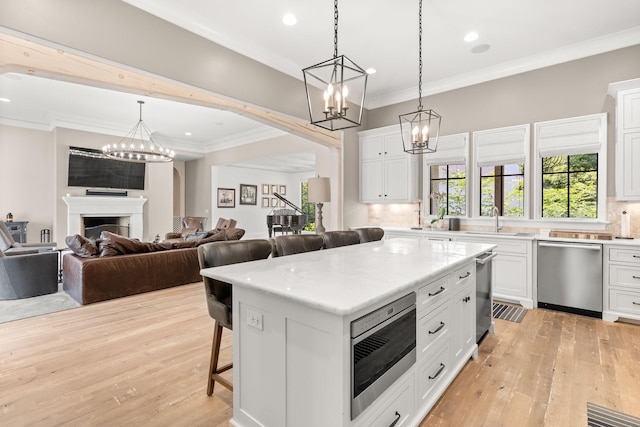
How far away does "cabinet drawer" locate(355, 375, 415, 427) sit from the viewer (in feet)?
4.58

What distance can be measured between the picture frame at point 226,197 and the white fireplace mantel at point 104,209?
2.57m

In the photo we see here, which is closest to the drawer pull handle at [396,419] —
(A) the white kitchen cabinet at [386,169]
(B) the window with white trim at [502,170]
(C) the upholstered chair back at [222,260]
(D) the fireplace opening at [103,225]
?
(C) the upholstered chair back at [222,260]

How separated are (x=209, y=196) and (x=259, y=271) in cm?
923

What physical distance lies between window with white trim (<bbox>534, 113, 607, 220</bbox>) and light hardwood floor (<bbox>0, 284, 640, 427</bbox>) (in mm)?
1449

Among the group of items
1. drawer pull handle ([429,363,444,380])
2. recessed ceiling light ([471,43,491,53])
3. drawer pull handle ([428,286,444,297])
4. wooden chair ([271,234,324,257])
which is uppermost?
recessed ceiling light ([471,43,491,53])

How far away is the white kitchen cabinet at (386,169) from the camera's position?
5.32m

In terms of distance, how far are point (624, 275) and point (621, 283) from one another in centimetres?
9

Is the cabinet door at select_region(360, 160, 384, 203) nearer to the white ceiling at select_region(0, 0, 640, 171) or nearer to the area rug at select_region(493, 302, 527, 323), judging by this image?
the white ceiling at select_region(0, 0, 640, 171)

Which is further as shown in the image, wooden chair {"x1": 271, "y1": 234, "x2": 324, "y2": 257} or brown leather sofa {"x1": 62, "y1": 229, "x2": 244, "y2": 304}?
brown leather sofa {"x1": 62, "y1": 229, "x2": 244, "y2": 304}

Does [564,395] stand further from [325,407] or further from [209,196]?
[209,196]

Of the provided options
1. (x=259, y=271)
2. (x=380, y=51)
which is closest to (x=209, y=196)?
(x=380, y=51)

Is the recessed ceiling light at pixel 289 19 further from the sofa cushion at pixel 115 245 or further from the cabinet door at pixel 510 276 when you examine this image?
the cabinet door at pixel 510 276

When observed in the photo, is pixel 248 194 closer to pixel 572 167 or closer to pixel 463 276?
pixel 572 167

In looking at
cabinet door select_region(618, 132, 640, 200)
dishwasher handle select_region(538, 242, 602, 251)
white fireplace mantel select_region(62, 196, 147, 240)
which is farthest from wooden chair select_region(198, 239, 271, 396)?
white fireplace mantel select_region(62, 196, 147, 240)
